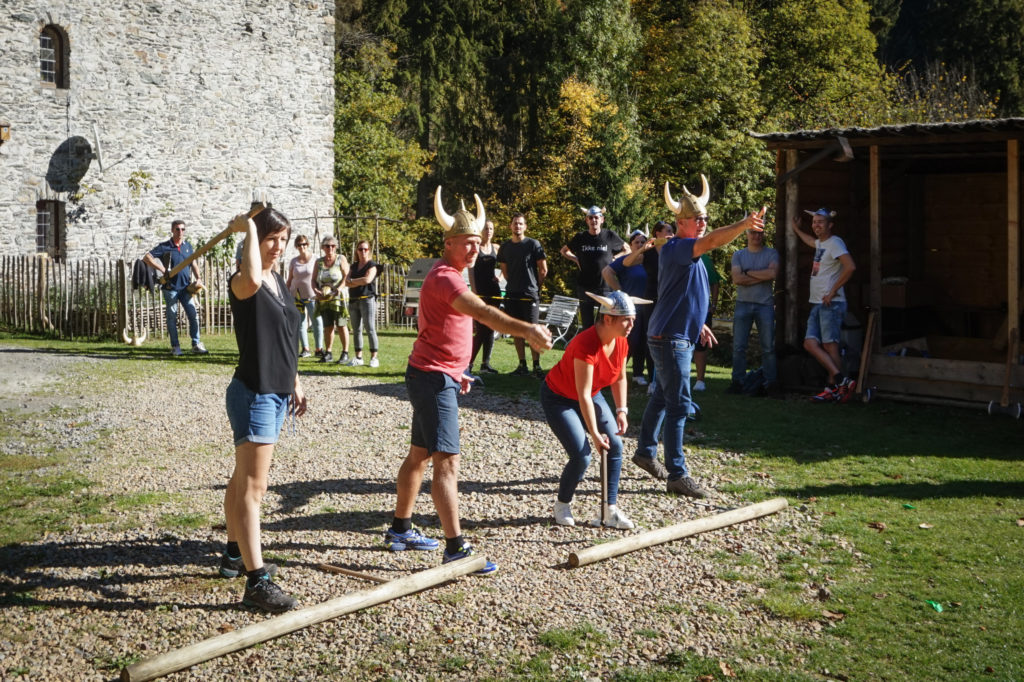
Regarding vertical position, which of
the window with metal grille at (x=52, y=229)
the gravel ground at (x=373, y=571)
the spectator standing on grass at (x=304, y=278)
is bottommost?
the gravel ground at (x=373, y=571)

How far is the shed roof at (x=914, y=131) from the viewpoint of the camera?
438 inches

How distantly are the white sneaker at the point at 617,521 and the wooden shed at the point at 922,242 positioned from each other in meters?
5.85

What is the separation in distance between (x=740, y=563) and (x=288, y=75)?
926 inches

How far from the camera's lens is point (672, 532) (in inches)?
267

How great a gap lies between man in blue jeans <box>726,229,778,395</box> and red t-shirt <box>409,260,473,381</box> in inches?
272

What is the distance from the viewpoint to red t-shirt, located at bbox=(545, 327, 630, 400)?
265 inches

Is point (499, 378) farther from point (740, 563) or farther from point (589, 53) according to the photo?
point (589, 53)

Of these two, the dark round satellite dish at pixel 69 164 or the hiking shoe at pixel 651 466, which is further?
the dark round satellite dish at pixel 69 164

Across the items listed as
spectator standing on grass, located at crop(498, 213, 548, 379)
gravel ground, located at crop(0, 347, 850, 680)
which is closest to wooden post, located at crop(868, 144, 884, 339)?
spectator standing on grass, located at crop(498, 213, 548, 379)

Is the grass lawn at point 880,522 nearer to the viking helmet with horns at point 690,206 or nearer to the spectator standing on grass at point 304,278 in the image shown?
the viking helmet with horns at point 690,206

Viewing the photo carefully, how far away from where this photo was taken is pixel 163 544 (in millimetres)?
6688

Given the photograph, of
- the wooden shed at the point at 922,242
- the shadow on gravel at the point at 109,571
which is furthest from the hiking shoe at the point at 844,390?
the shadow on gravel at the point at 109,571

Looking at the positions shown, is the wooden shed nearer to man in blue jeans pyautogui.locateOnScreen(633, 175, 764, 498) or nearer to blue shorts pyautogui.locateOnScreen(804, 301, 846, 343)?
blue shorts pyautogui.locateOnScreen(804, 301, 846, 343)

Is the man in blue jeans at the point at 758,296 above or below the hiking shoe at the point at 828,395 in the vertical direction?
above
